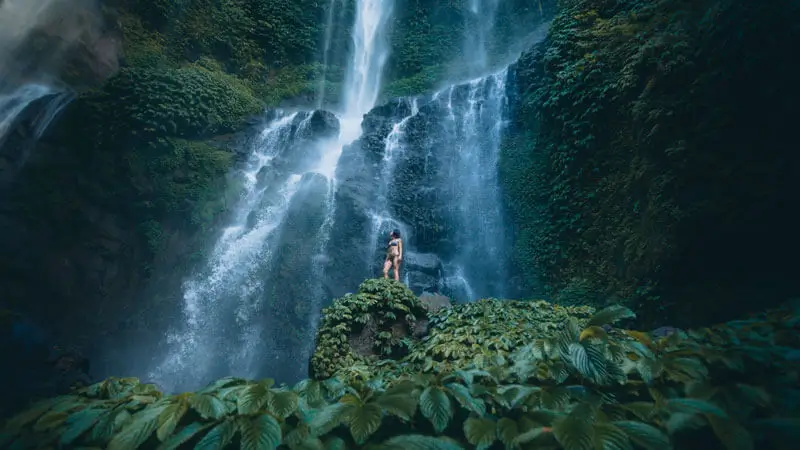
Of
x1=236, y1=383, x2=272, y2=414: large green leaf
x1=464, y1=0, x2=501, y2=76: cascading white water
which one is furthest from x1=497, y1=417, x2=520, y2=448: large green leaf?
x1=464, y1=0, x2=501, y2=76: cascading white water

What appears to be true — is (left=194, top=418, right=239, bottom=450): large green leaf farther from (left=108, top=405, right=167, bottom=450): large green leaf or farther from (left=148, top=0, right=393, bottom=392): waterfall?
(left=148, top=0, right=393, bottom=392): waterfall

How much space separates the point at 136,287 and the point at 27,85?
9.03 metres

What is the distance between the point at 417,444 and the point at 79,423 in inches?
46.6

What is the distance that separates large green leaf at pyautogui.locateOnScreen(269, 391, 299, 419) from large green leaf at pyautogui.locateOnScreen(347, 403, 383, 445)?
225 millimetres

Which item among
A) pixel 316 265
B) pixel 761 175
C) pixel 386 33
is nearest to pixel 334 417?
pixel 761 175

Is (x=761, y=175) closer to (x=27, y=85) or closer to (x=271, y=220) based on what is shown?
(x=271, y=220)

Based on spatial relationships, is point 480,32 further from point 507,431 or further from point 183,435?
point 183,435

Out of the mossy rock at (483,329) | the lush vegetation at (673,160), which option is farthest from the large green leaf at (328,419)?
the lush vegetation at (673,160)

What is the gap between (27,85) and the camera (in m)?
13.3

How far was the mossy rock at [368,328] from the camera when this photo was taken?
5852mm

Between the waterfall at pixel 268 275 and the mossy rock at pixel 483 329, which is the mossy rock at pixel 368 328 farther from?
the waterfall at pixel 268 275

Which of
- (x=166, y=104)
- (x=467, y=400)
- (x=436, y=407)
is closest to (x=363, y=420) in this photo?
(x=436, y=407)

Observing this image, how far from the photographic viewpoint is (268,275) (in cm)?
1223

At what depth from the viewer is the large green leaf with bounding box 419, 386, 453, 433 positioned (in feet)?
3.97
